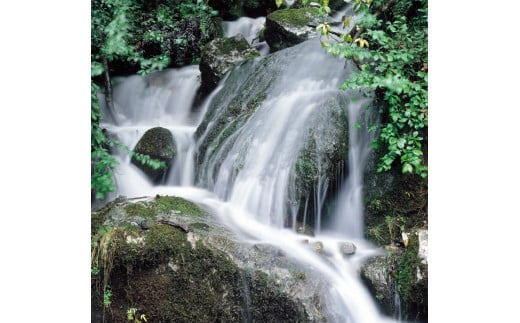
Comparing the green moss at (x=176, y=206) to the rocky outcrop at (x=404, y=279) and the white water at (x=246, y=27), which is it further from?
the white water at (x=246, y=27)

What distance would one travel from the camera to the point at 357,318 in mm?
2934

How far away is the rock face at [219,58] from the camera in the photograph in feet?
22.1

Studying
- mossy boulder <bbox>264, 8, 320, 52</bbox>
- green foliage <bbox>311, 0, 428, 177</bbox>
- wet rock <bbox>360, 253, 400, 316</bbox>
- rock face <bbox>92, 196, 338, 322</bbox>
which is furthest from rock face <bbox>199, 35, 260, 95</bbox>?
wet rock <bbox>360, 253, 400, 316</bbox>

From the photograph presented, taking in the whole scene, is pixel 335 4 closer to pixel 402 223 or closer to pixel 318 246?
pixel 402 223

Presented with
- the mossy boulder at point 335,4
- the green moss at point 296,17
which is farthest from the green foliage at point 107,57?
the mossy boulder at point 335,4

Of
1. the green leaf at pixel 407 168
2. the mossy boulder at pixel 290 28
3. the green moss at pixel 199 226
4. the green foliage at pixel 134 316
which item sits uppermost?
the mossy boulder at pixel 290 28

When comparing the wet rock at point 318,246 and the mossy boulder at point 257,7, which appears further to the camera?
the mossy boulder at point 257,7

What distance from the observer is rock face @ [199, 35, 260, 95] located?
673 cm

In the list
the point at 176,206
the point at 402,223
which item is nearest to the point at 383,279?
the point at 402,223

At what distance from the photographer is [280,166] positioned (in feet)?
13.4

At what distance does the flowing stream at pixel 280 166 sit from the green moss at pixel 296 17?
131cm

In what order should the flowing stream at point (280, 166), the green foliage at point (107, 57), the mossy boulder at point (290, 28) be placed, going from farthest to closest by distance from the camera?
the mossy boulder at point (290, 28) → the flowing stream at point (280, 166) → the green foliage at point (107, 57)

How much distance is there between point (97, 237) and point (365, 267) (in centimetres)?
206

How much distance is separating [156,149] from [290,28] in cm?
333
